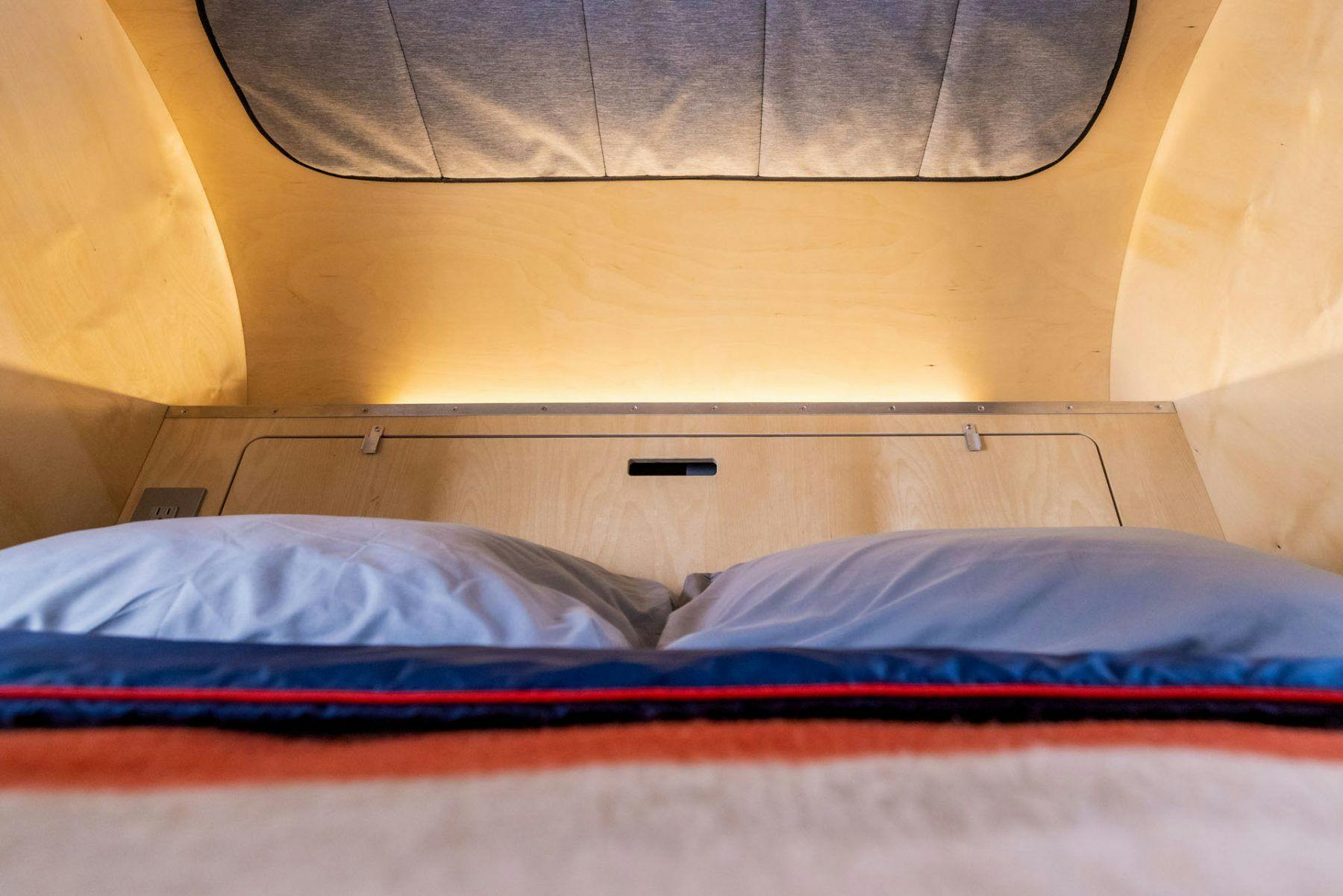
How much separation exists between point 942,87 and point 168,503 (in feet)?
6.13

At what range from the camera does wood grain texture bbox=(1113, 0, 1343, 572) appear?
1.23 m

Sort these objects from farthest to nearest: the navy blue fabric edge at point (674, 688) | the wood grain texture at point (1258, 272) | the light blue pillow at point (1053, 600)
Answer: the wood grain texture at point (1258, 272), the light blue pillow at point (1053, 600), the navy blue fabric edge at point (674, 688)

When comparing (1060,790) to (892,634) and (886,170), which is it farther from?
(886,170)

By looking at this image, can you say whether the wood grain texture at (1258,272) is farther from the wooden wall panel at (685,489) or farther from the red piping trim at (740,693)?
the red piping trim at (740,693)

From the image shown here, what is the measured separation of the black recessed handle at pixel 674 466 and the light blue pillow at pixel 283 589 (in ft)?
2.43

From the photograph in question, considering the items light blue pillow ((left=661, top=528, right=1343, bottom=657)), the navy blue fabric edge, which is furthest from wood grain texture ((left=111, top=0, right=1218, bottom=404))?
the navy blue fabric edge

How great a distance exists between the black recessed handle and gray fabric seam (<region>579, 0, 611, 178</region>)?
0.67 metres

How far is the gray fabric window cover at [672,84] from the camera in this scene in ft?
4.62

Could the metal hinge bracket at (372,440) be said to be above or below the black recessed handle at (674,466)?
above

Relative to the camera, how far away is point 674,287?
180 cm

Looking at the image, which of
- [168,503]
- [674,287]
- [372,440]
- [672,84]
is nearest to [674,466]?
[674,287]

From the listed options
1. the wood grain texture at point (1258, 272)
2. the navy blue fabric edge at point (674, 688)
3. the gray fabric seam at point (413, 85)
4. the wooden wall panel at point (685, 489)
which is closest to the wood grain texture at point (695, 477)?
the wooden wall panel at point (685, 489)

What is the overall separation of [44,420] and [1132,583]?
1.75m

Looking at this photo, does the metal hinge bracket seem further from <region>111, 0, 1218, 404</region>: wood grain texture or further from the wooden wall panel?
<region>111, 0, 1218, 404</region>: wood grain texture
